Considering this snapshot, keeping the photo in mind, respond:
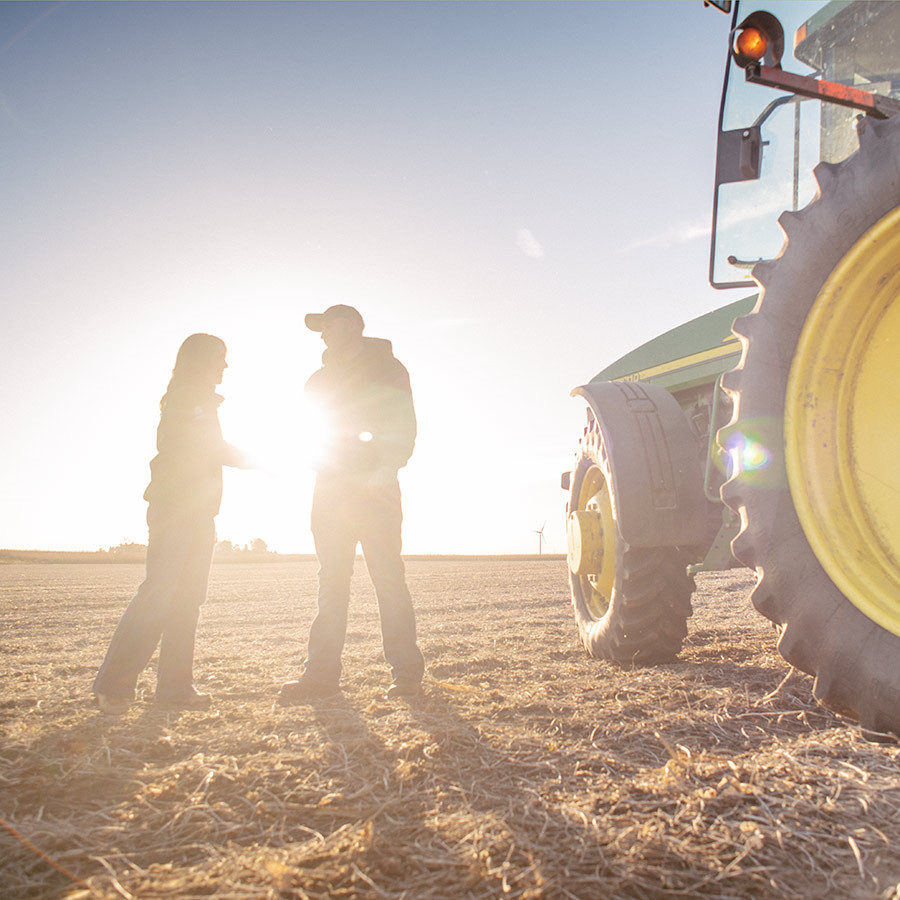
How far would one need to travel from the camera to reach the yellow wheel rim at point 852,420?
209cm

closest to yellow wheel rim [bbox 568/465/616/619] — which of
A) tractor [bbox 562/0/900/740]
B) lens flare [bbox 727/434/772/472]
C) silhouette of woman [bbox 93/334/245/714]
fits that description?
tractor [bbox 562/0/900/740]

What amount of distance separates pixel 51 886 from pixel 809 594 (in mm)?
1996

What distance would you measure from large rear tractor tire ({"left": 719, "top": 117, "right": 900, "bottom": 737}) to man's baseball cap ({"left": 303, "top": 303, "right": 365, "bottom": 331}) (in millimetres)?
2113

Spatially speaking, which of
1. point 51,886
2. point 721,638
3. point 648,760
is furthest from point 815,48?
point 51,886

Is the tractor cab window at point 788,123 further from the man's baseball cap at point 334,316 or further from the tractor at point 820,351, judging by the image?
the man's baseball cap at point 334,316

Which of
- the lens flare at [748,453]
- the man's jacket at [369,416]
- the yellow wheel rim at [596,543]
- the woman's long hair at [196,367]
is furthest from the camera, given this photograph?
the yellow wheel rim at [596,543]

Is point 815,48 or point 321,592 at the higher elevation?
point 815,48

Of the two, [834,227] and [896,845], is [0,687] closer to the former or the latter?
[896,845]

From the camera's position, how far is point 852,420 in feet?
7.23

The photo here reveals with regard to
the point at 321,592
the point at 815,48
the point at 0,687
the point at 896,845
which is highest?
the point at 815,48

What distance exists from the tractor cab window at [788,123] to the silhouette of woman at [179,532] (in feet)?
8.43

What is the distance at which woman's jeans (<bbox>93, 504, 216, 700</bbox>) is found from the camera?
330cm

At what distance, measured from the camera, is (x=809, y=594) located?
2068 mm

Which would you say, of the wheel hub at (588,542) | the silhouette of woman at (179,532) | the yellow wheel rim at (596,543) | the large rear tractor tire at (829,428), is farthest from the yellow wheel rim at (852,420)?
the silhouette of woman at (179,532)
